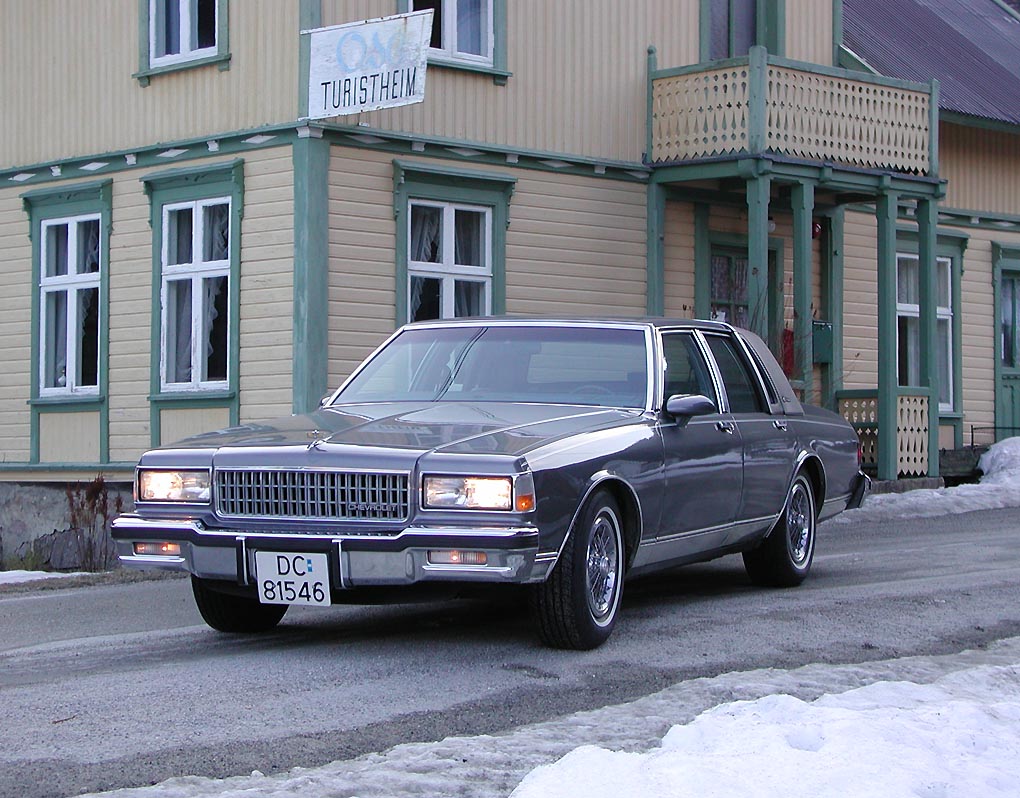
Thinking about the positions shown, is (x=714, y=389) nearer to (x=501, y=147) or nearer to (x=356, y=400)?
(x=356, y=400)

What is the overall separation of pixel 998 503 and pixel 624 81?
20.2 feet

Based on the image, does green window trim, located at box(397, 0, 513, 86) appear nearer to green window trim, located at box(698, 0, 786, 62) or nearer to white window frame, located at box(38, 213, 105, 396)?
green window trim, located at box(698, 0, 786, 62)

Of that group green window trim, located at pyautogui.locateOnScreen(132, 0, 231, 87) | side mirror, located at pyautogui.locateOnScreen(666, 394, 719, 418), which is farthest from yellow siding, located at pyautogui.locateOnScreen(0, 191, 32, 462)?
side mirror, located at pyautogui.locateOnScreen(666, 394, 719, 418)

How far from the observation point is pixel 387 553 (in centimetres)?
693

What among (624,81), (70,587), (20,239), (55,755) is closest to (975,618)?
(55,755)

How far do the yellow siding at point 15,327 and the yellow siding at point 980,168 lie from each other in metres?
11.9

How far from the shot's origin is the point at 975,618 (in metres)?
Result: 8.73

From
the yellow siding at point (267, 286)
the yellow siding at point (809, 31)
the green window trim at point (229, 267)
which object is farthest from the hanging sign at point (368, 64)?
the yellow siding at point (809, 31)

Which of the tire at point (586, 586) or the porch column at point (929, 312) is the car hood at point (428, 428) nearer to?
the tire at point (586, 586)

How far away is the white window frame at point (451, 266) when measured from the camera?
54.7 ft

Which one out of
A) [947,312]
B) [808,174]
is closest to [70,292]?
[808,174]

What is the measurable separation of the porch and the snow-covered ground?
11877 mm

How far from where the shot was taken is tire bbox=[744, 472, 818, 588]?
9875mm

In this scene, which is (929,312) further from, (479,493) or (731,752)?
(731,752)
